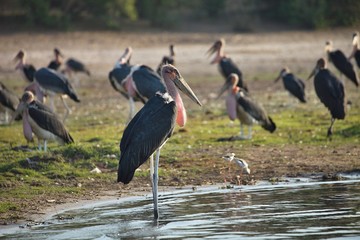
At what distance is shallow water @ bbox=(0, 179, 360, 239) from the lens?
7.97 m

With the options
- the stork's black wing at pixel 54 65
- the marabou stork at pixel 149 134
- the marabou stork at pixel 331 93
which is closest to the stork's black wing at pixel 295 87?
the marabou stork at pixel 331 93

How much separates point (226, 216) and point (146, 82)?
252 inches

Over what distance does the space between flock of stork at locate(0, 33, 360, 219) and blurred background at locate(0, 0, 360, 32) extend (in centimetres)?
884

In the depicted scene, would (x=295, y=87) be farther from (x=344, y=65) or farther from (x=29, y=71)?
(x=29, y=71)

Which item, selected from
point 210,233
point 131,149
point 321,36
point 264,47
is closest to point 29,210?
point 131,149

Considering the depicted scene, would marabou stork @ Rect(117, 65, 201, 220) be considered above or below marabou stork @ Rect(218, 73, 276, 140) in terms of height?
above

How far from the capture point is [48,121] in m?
12.2

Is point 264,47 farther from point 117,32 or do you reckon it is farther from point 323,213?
point 323,213

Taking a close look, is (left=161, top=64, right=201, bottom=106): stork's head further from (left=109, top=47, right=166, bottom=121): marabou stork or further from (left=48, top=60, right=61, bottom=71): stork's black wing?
(left=48, top=60, right=61, bottom=71): stork's black wing

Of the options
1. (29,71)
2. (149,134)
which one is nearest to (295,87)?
(29,71)

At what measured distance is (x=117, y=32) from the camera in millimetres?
29328

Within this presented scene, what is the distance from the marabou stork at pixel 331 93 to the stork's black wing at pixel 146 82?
8.15 ft

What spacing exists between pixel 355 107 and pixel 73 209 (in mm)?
8750

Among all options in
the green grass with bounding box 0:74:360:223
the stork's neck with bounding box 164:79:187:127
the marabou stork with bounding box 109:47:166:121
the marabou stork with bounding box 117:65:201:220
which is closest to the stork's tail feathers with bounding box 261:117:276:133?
the green grass with bounding box 0:74:360:223
